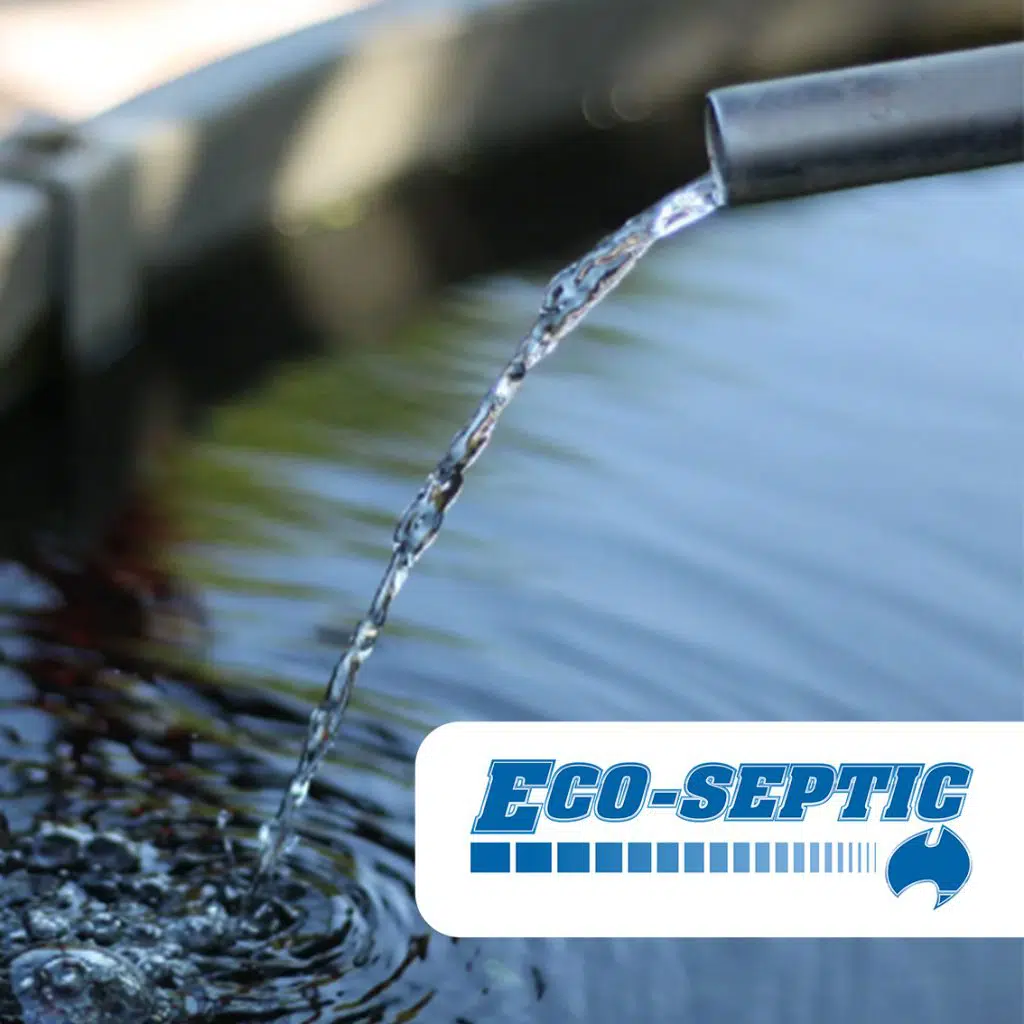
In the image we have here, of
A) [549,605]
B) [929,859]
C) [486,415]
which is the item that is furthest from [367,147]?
[929,859]

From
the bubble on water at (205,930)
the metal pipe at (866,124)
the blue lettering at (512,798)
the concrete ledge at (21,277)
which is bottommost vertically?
the bubble on water at (205,930)

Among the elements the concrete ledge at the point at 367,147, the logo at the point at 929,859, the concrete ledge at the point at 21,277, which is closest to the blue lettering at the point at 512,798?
the logo at the point at 929,859

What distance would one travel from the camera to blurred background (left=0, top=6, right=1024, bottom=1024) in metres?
3.16

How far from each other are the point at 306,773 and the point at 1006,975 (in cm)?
99

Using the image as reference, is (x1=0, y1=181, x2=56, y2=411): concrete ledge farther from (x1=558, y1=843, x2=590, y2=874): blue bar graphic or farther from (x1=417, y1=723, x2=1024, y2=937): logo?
(x1=558, y1=843, x2=590, y2=874): blue bar graphic

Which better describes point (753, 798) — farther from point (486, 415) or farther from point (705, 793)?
point (486, 415)

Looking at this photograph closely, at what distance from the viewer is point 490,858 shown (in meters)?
2.88

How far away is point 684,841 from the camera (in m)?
2.86

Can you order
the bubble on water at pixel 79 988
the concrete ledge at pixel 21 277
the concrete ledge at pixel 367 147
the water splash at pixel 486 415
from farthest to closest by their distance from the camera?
the concrete ledge at pixel 367 147 < the concrete ledge at pixel 21 277 < the bubble on water at pixel 79 988 < the water splash at pixel 486 415

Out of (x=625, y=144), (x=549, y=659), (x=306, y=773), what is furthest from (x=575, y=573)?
(x=625, y=144)

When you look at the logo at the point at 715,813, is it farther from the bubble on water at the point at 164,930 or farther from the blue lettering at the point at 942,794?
the bubble on water at the point at 164,930

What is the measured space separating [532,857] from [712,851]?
232 mm

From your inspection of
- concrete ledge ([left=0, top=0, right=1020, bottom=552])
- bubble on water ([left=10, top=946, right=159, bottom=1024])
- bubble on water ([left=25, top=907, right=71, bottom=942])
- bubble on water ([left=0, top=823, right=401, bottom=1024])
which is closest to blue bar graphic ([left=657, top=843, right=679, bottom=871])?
bubble on water ([left=0, top=823, right=401, bottom=1024])

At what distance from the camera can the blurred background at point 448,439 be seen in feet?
10.4
